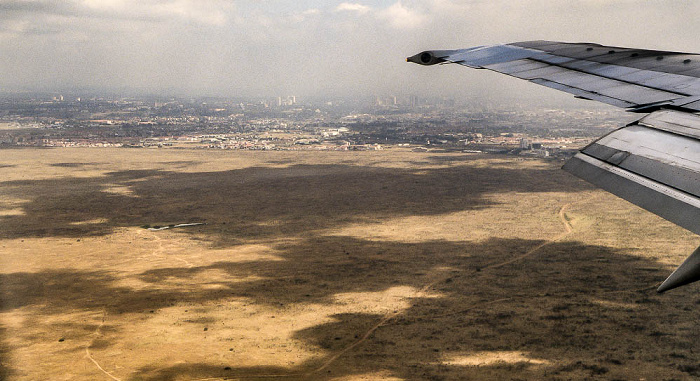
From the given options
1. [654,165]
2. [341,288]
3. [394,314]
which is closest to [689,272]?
[654,165]

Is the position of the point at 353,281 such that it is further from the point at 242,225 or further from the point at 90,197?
the point at 90,197

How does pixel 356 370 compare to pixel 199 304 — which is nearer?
pixel 356 370


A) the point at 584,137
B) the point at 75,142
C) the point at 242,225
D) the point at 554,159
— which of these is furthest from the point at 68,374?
the point at 584,137

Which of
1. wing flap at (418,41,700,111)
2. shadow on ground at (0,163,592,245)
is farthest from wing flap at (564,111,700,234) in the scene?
shadow on ground at (0,163,592,245)

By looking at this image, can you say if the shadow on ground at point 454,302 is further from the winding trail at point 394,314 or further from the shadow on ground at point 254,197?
the shadow on ground at point 254,197

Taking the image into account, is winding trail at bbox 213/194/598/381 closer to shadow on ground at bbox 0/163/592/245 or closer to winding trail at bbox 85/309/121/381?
winding trail at bbox 85/309/121/381

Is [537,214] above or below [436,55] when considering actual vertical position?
below
